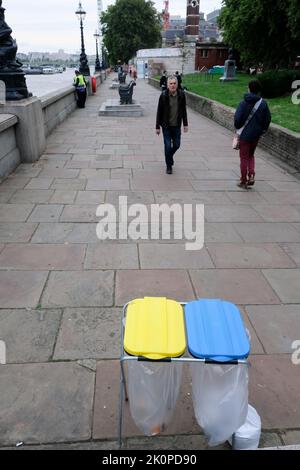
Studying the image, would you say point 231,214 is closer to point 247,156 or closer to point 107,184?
point 247,156

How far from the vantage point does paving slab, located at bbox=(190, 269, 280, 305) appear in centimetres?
372

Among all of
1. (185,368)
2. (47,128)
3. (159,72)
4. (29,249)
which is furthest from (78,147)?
(159,72)

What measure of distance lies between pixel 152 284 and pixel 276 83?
637 inches

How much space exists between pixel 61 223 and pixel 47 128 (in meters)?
7.49

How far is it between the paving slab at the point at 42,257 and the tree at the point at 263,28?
15.5 metres

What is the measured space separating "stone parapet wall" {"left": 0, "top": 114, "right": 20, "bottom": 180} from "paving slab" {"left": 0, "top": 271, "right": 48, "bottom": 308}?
3692 mm

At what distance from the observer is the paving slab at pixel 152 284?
374cm

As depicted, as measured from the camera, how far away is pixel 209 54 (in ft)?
219

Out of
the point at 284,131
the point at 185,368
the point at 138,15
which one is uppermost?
the point at 138,15

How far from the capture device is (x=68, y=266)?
4262 mm

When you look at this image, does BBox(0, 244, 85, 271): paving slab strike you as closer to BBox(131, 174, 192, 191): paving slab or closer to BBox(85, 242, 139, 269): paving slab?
BBox(85, 242, 139, 269): paving slab

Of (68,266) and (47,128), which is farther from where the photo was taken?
(47,128)

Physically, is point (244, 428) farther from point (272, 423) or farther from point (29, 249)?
Result: point (29, 249)

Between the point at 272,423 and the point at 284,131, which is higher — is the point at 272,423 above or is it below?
below
